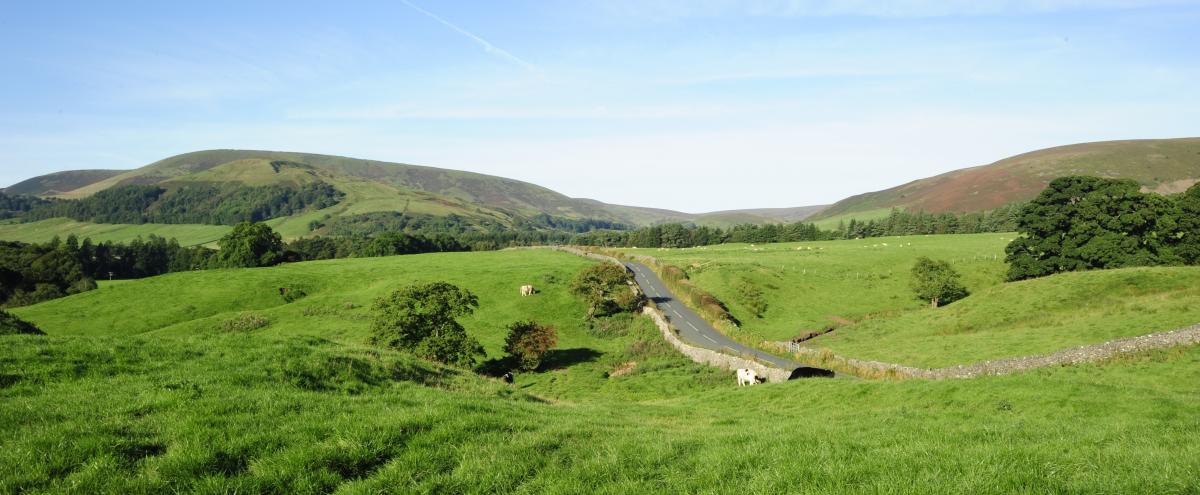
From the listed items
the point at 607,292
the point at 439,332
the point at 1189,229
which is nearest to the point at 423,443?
the point at 439,332

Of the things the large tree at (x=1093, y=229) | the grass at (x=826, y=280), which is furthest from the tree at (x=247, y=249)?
the large tree at (x=1093, y=229)

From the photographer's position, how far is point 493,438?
910 centimetres

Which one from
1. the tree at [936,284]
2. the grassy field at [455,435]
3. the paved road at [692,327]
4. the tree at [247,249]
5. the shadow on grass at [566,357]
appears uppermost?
the tree at [247,249]

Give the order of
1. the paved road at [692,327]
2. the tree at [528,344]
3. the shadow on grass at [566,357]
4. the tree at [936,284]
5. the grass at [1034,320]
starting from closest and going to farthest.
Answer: the grass at [1034,320] → the paved road at [692,327] → the tree at [528,344] → the shadow on grass at [566,357] → the tree at [936,284]

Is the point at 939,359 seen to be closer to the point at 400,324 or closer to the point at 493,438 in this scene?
the point at 493,438

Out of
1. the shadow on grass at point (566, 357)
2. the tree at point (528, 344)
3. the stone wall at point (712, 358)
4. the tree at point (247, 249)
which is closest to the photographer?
the stone wall at point (712, 358)

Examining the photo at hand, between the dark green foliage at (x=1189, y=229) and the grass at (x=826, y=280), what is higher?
the dark green foliage at (x=1189, y=229)

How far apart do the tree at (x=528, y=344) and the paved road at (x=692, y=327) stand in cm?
1349

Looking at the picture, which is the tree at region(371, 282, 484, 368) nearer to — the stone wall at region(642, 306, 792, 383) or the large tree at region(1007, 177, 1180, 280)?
the stone wall at region(642, 306, 792, 383)

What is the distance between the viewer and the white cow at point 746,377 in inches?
1305

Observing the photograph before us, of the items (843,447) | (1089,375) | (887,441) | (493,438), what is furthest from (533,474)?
(1089,375)

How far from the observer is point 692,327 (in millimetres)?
55438

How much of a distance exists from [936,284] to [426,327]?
61.1 m

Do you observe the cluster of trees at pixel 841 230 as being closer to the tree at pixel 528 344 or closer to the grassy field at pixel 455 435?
the tree at pixel 528 344
